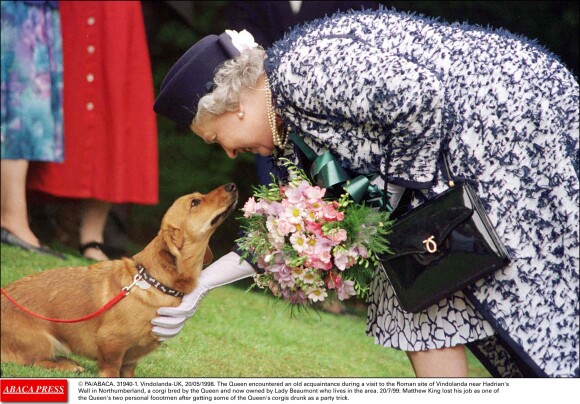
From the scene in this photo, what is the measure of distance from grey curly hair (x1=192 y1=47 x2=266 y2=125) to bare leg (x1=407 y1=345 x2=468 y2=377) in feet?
2.84

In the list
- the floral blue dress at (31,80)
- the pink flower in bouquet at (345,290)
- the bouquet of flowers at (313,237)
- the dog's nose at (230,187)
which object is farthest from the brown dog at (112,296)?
the floral blue dress at (31,80)

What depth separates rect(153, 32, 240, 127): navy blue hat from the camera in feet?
7.13

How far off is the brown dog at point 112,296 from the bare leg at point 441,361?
2.31 ft

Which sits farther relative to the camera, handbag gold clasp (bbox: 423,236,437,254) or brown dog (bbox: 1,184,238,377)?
brown dog (bbox: 1,184,238,377)

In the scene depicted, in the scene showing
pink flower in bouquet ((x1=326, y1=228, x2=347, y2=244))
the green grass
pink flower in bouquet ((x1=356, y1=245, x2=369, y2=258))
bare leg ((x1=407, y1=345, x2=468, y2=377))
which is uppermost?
pink flower in bouquet ((x1=326, y1=228, x2=347, y2=244))

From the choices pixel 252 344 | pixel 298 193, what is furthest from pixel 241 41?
pixel 252 344

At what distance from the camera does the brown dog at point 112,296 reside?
7.86 ft

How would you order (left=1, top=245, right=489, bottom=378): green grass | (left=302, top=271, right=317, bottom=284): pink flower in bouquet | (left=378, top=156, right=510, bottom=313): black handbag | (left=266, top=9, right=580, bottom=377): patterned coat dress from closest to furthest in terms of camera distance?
(left=266, top=9, right=580, bottom=377): patterned coat dress < (left=378, top=156, right=510, bottom=313): black handbag < (left=302, top=271, right=317, bottom=284): pink flower in bouquet < (left=1, top=245, right=489, bottom=378): green grass

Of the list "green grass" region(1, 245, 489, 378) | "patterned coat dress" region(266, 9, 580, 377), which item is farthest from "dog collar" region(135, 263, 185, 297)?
"patterned coat dress" region(266, 9, 580, 377)

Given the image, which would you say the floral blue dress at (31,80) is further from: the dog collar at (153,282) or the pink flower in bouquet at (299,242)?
the pink flower in bouquet at (299,242)

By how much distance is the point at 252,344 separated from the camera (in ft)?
9.33

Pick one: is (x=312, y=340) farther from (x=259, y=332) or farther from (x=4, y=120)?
(x=4, y=120)

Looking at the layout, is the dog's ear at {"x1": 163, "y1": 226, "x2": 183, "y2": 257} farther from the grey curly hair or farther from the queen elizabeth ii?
the grey curly hair

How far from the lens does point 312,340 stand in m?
2.95
